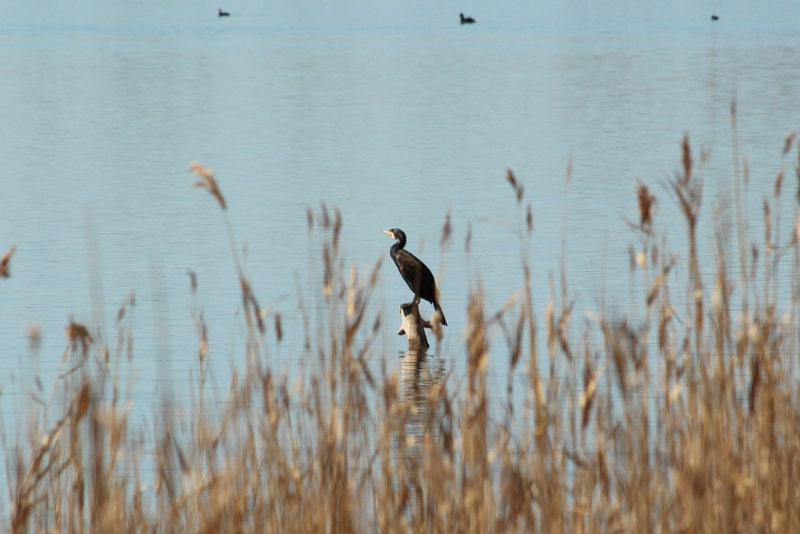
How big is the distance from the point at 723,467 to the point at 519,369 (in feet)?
18.4

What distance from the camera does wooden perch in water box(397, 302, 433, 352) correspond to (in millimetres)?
9727

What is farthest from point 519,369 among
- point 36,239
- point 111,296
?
point 36,239

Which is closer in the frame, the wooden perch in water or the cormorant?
the wooden perch in water

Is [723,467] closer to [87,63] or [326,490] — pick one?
[326,490]

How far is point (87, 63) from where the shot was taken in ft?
172

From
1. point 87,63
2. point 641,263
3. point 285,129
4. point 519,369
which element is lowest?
point 519,369

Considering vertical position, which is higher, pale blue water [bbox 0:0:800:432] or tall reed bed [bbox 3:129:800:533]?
pale blue water [bbox 0:0:800:432]

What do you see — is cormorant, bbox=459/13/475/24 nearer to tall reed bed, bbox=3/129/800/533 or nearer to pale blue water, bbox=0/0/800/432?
pale blue water, bbox=0/0/800/432

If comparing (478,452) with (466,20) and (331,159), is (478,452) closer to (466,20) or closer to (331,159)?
(331,159)

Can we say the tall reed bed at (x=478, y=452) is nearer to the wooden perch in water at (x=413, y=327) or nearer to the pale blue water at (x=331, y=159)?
the pale blue water at (x=331, y=159)

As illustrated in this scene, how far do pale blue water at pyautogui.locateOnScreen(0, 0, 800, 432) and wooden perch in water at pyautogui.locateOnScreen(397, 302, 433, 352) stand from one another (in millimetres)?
146

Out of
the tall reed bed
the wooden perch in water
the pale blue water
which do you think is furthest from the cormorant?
the tall reed bed

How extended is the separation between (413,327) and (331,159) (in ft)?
42.4

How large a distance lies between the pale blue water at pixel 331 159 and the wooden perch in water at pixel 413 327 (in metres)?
0.15
